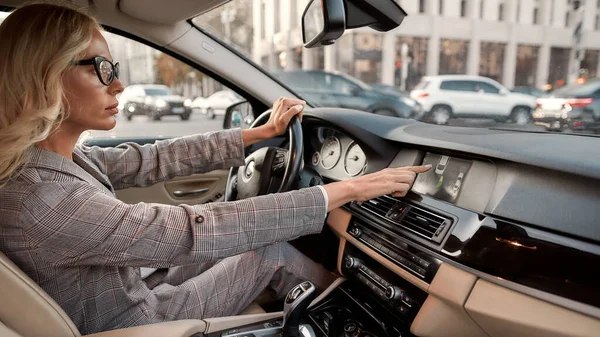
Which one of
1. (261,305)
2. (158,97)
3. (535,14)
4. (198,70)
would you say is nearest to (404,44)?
(535,14)

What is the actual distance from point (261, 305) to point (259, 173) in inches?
21.6

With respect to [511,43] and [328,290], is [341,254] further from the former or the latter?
[511,43]

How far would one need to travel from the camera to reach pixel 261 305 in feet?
5.99

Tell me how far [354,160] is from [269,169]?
1.17ft

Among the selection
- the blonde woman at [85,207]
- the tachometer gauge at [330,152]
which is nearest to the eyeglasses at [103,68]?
the blonde woman at [85,207]

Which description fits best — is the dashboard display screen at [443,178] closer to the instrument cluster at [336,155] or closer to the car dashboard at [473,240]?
the car dashboard at [473,240]

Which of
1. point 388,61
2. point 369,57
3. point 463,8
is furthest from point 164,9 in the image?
point 463,8

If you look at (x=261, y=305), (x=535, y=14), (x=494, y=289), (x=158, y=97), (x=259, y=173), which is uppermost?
(x=535, y=14)

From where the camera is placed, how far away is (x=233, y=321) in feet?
5.08

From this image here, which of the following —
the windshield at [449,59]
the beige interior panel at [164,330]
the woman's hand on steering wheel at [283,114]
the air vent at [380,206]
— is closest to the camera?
the beige interior panel at [164,330]

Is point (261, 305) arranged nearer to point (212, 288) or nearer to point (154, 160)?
point (212, 288)

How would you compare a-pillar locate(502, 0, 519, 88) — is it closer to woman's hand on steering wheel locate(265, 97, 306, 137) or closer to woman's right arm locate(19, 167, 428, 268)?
woman's hand on steering wheel locate(265, 97, 306, 137)

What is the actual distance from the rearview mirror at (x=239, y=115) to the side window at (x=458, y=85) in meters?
6.41

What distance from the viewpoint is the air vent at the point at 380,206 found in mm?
1644
